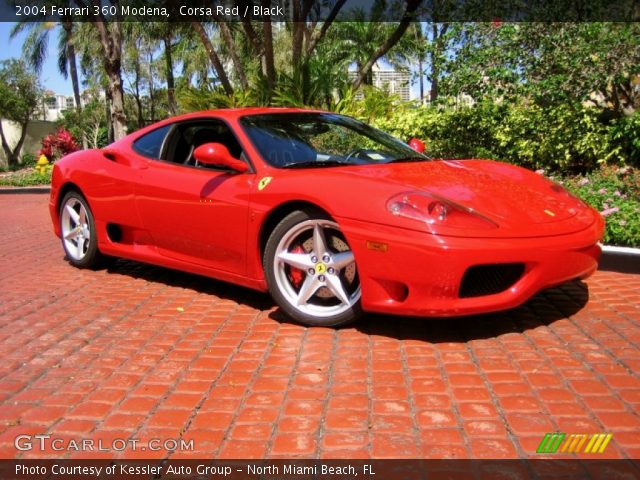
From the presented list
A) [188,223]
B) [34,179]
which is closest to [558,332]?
[188,223]

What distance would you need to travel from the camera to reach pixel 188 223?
420cm

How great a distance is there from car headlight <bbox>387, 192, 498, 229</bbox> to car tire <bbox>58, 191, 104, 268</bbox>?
2908 mm

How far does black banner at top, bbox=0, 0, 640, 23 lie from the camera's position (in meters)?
7.06

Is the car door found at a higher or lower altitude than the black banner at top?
lower

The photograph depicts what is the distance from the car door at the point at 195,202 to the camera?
12.8 feet

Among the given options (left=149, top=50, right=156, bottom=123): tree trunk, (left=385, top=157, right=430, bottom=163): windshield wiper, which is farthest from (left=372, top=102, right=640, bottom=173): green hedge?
(left=149, top=50, right=156, bottom=123): tree trunk

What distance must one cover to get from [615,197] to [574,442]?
3.76m

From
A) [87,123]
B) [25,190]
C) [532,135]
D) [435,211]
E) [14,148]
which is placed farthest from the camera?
[87,123]

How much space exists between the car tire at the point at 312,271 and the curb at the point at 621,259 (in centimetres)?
237

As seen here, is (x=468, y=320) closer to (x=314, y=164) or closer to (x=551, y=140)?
(x=314, y=164)

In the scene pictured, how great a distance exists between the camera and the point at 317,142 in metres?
4.20
